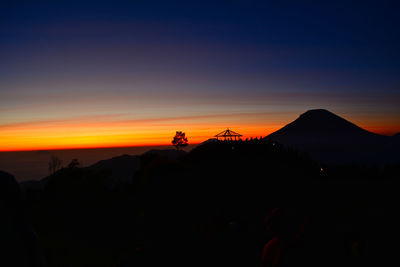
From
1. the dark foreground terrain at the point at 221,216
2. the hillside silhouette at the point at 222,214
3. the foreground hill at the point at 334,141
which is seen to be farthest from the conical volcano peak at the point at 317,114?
the dark foreground terrain at the point at 221,216

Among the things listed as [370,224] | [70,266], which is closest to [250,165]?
[370,224]

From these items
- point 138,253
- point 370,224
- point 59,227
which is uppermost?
point 370,224

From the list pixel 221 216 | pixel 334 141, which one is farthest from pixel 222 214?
pixel 334 141

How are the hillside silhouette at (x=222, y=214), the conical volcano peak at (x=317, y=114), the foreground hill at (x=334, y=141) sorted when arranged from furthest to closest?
the conical volcano peak at (x=317, y=114) < the foreground hill at (x=334, y=141) < the hillside silhouette at (x=222, y=214)

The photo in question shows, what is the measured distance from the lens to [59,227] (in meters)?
28.7

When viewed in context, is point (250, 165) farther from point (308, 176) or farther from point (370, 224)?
point (370, 224)

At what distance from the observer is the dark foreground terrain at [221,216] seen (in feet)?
12.7

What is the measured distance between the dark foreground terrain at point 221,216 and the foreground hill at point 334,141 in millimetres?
9629

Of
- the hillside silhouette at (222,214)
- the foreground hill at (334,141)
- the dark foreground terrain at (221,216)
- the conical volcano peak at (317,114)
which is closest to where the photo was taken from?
the dark foreground terrain at (221,216)

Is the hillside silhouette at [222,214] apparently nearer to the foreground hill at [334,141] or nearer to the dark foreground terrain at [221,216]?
the dark foreground terrain at [221,216]

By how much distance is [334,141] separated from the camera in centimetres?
6475

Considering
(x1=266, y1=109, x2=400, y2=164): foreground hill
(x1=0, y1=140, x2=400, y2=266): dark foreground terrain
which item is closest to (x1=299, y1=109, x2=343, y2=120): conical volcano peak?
(x1=266, y1=109, x2=400, y2=164): foreground hill

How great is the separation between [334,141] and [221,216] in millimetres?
54496

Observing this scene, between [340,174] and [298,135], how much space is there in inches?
1826
